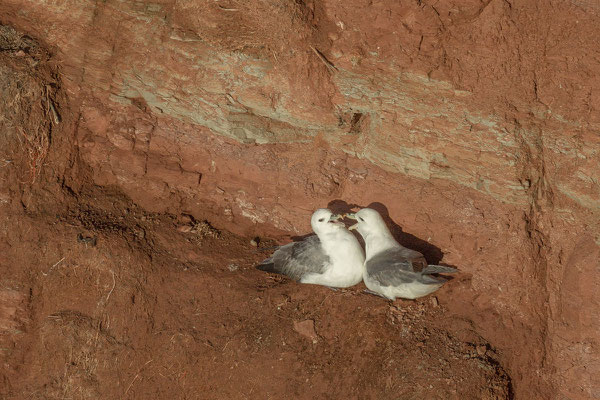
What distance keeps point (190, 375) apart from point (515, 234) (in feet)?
13.3

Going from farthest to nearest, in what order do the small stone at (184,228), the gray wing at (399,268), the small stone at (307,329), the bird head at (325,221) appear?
1. the small stone at (184,228)
2. the bird head at (325,221)
3. the small stone at (307,329)
4. the gray wing at (399,268)

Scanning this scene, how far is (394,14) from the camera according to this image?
6.12 metres

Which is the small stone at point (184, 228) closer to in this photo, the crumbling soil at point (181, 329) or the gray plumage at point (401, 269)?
the crumbling soil at point (181, 329)

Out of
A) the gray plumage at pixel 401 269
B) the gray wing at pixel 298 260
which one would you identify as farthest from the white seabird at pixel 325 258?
the gray plumage at pixel 401 269

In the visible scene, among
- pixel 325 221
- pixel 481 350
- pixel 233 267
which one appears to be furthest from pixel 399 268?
pixel 233 267

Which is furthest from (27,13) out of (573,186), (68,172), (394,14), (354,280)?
(573,186)

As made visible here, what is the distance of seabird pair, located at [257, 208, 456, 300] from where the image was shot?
6117mm

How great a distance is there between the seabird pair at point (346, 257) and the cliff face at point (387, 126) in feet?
1.67

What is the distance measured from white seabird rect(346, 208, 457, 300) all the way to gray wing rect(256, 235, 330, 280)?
0.54 metres

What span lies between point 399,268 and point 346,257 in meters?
0.74

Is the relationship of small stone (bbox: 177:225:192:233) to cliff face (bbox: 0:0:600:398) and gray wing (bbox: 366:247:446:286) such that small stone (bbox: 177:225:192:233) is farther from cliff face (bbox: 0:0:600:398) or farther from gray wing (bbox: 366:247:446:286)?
gray wing (bbox: 366:247:446:286)

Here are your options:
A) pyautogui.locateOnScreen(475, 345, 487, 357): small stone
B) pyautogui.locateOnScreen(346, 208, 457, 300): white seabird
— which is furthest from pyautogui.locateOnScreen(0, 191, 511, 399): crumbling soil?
pyautogui.locateOnScreen(346, 208, 457, 300): white seabird

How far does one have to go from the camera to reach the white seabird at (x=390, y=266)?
5871mm

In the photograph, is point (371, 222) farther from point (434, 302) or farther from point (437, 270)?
point (434, 302)
